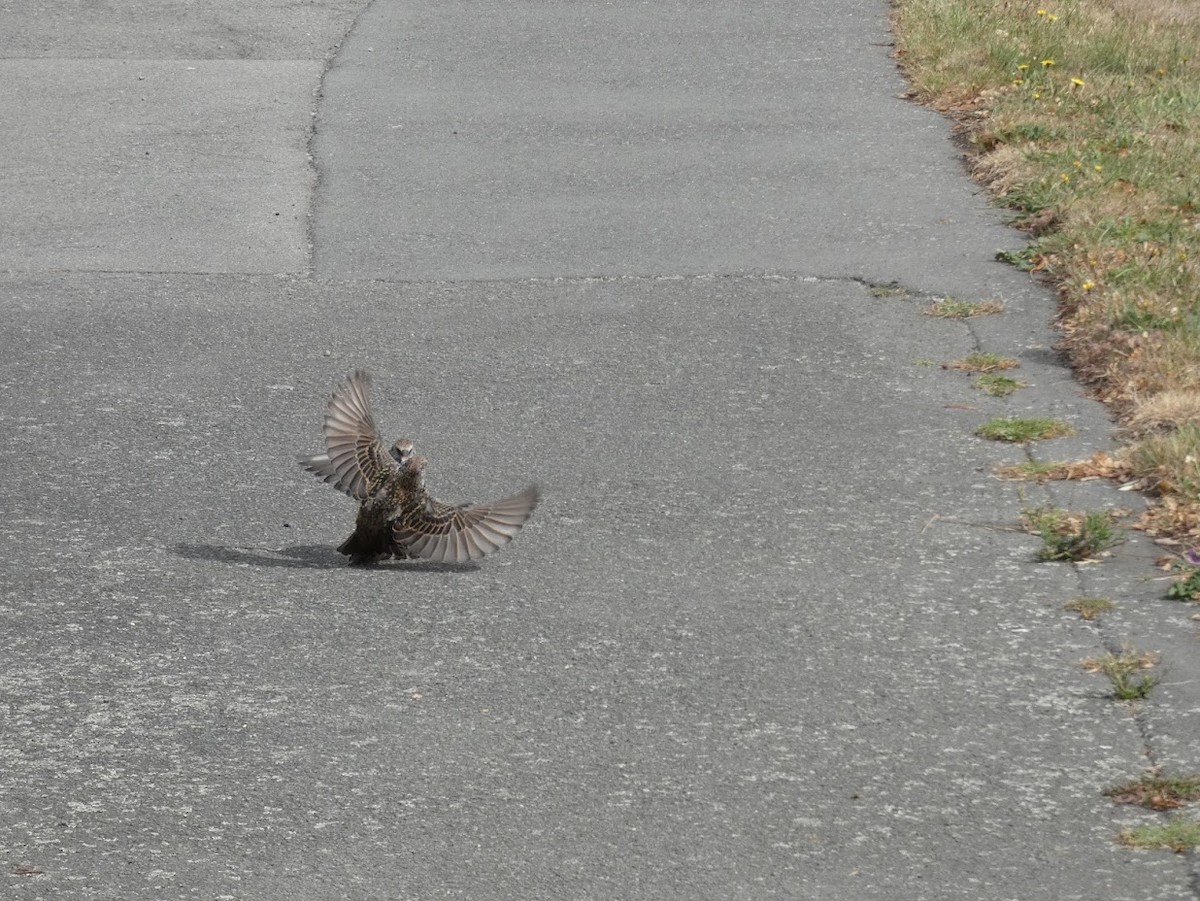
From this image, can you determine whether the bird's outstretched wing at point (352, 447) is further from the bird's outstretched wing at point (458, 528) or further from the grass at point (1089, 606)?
the grass at point (1089, 606)

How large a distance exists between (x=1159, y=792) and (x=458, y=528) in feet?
7.46

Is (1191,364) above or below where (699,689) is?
above

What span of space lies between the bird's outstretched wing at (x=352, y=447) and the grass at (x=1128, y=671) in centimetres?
224

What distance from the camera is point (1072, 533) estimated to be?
5676 mm

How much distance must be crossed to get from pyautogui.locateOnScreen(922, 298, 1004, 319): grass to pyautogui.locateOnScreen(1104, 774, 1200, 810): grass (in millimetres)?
3787

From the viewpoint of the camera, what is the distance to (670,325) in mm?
7848

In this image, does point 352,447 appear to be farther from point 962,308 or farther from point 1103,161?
point 1103,161

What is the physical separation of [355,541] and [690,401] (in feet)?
6.20

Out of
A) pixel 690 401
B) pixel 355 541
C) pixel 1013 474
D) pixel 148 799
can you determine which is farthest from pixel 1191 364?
pixel 148 799

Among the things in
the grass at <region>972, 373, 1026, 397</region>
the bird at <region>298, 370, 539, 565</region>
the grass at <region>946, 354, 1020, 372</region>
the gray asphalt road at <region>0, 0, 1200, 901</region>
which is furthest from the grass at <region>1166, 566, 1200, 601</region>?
the grass at <region>946, 354, 1020, 372</region>

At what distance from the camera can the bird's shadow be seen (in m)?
5.71

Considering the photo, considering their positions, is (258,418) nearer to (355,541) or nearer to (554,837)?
(355,541)

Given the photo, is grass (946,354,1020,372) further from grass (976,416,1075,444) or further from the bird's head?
the bird's head

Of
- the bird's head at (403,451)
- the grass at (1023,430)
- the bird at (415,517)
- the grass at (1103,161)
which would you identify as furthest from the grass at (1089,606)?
the bird's head at (403,451)
